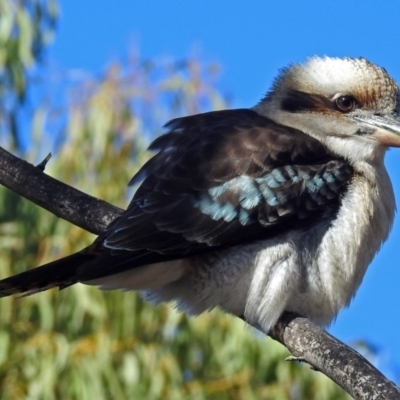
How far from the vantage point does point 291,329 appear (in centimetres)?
408

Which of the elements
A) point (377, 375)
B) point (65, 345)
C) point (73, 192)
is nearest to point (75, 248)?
point (65, 345)

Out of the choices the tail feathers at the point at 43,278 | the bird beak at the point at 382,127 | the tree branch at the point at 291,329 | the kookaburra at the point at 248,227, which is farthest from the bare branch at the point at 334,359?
the bird beak at the point at 382,127

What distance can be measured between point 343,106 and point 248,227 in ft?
2.38

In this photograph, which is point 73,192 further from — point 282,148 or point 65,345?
point 65,345

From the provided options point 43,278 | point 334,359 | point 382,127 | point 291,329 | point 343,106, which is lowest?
point 334,359

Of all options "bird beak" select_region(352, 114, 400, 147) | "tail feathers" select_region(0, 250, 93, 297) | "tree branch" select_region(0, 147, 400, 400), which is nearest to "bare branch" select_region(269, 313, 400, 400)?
"tree branch" select_region(0, 147, 400, 400)

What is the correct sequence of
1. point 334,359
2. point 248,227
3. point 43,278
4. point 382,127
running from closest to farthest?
point 334,359, point 43,278, point 248,227, point 382,127

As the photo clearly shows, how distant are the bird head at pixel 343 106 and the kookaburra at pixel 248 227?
0.01m

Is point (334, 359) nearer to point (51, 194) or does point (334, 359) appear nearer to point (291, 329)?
point (291, 329)

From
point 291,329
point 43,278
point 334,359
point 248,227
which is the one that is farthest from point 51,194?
point 334,359

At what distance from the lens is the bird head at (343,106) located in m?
4.62

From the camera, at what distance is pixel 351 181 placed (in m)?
4.48

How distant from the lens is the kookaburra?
4.16 m

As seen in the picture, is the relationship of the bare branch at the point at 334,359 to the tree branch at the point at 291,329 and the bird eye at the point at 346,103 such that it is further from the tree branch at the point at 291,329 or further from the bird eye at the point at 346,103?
the bird eye at the point at 346,103
